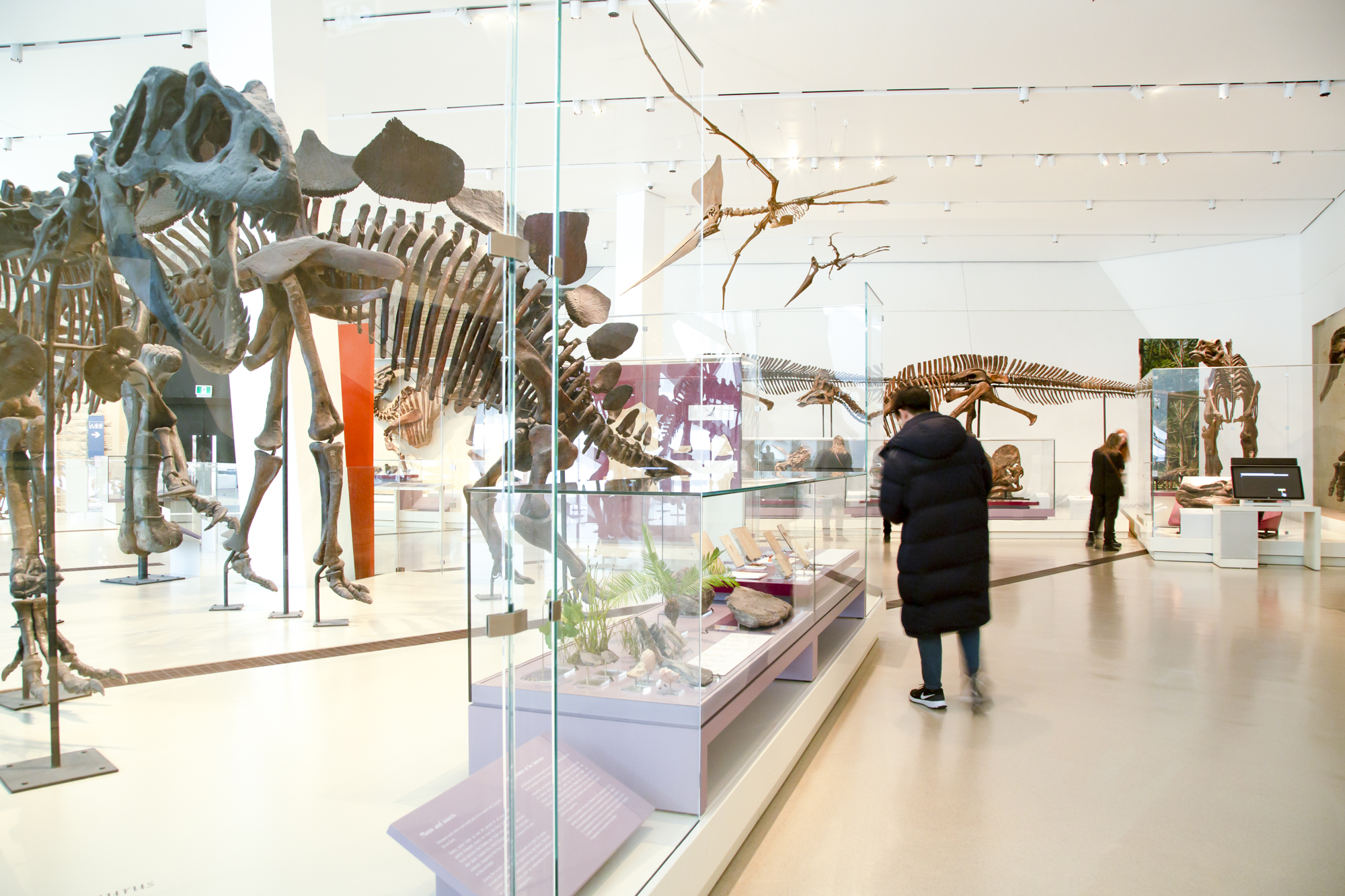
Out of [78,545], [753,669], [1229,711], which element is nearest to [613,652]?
[753,669]

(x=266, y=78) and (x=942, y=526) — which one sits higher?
(x=266, y=78)

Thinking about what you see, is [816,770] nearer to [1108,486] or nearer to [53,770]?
[53,770]

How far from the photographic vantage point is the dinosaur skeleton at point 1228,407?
31.8ft

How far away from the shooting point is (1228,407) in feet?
32.0

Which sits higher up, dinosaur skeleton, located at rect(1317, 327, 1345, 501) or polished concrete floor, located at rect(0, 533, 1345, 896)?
dinosaur skeleton, located at rect(1317, 327, 1345, 501)

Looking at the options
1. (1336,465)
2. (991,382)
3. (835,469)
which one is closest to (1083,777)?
(835,469)

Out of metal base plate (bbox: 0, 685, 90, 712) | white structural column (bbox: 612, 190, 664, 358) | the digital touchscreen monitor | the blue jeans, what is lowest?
the blue jeans

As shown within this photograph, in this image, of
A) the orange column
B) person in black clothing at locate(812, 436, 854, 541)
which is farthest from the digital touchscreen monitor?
the orange column

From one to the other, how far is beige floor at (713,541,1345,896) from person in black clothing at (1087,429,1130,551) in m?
4.47

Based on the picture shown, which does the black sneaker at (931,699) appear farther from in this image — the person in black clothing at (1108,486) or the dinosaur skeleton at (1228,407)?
the dinosaur skeleton at (1228,407)

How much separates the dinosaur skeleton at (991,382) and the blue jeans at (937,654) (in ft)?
26.3

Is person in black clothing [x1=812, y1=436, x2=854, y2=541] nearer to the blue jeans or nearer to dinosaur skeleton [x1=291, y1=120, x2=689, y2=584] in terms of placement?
the blue jeans

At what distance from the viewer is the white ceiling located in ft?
5.47

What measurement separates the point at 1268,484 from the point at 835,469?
6.06 m
